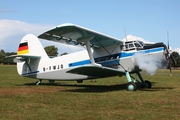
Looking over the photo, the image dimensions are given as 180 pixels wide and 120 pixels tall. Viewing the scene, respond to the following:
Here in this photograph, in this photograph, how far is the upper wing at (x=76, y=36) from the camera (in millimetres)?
10200

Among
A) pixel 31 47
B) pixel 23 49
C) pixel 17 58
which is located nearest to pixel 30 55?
pixel 31 47

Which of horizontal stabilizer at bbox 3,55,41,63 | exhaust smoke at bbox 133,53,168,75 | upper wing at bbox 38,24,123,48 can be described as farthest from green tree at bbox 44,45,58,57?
exhaust smoke at bbox 133,53,168,75

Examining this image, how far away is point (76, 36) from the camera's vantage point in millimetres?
11547

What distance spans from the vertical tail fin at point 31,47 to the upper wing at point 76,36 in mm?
3048

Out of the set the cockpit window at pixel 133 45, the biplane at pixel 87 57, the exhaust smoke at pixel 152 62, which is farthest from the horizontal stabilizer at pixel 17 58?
the exhaust smoke at pixel 152 62

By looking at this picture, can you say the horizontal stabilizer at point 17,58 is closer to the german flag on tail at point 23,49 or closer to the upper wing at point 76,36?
the german flag on tail at point 23,49

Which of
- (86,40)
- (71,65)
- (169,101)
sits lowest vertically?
(169,101)

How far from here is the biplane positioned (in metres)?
11.0

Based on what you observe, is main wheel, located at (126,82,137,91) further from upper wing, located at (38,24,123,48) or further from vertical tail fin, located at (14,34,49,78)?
vertical tail fin, located at (14,34,49,78)

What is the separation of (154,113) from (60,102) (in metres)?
3.12

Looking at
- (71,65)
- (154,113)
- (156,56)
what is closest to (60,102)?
(154,113)

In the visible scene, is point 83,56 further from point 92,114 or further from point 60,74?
point 92,114

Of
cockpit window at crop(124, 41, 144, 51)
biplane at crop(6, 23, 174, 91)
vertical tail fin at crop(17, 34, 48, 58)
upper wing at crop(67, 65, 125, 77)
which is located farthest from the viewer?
vertical tail fin at crop(17, 34, 48, 58)

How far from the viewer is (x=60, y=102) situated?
7.68 m
